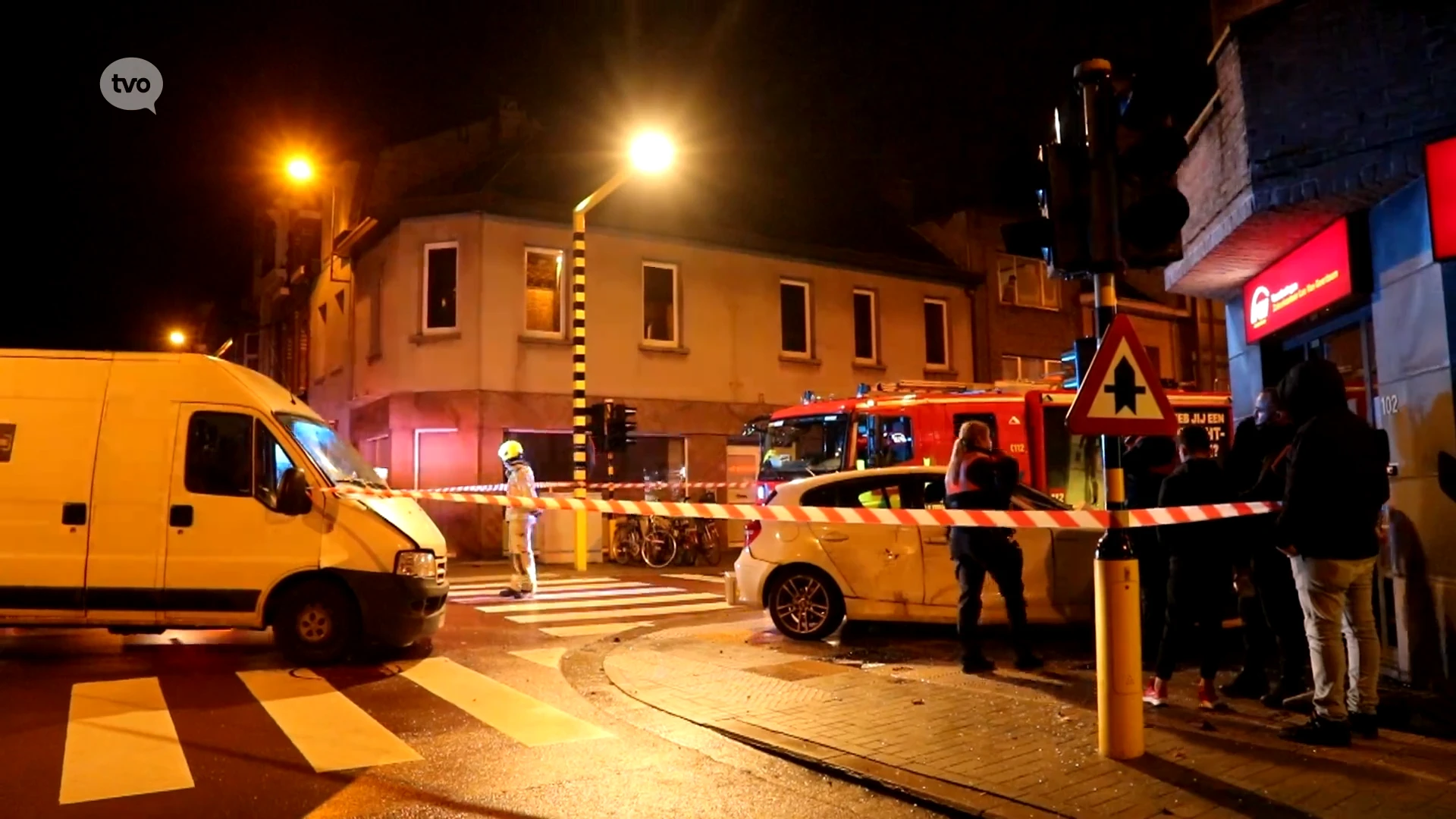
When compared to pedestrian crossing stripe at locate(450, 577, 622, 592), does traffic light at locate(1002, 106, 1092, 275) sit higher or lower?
higher

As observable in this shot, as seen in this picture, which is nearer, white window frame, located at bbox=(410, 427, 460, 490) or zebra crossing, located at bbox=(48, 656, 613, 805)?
zebra crossing, located at bbox=(48, 656, 613, 805)

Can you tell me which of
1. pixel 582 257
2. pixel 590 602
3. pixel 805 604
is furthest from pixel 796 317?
pixel 805 604

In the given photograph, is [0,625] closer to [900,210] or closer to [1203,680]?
[1203,680]

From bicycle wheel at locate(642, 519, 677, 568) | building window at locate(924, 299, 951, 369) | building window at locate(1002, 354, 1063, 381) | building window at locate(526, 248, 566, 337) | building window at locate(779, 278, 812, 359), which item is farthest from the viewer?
building window at locate(1002, 354, 1063, 381)

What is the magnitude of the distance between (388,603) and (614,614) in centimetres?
362

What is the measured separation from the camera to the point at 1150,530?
22.8 ft

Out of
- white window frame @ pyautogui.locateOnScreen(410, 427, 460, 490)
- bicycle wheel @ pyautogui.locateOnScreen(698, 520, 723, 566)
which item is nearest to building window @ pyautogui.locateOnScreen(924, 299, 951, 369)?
bicycle wheel @ pyautogui.locateOnScreen(698, 520, 723, 566)

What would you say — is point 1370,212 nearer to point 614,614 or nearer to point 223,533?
point 614,614

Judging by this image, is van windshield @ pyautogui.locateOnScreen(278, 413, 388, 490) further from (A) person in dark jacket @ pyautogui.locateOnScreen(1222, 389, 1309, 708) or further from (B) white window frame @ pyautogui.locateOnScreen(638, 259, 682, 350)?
(B) white window frame @ pyautogui.locateOnScreen(638, 259, 682, 350)

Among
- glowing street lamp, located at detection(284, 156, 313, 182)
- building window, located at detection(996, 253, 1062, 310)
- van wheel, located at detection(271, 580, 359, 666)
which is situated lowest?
van wheel, located at detection(271, 580, 359, 666)

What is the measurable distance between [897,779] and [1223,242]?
5.12 m

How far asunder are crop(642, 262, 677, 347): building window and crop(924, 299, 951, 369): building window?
24.6 ft

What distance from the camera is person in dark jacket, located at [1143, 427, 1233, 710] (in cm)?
628

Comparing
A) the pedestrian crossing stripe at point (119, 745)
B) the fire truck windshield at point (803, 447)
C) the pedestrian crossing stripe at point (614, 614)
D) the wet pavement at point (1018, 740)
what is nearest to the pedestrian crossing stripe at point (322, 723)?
the pedestrian crossing stripe at point (119, 745)
